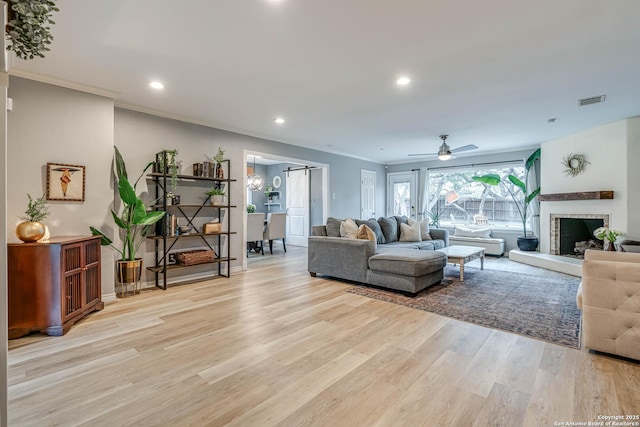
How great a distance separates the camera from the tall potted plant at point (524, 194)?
6336mm

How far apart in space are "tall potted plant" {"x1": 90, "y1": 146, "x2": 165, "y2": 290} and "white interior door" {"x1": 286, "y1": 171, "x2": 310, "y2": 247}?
475 cm

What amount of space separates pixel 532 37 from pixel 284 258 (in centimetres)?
563

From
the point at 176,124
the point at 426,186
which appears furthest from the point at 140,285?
the point at 426,186

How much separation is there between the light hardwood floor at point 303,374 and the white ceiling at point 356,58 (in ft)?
8.27

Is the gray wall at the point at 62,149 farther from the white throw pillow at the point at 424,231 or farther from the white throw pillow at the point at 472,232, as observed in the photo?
the white throw pillow at the point at 472,232

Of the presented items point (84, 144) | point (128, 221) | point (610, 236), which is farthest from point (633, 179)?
point (84, 144)

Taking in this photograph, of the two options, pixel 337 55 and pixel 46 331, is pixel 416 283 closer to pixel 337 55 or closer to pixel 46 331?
pixel 337 55

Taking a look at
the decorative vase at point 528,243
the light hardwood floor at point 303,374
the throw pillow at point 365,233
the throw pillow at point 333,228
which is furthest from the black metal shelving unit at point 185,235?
the decorative vase at point 528,243

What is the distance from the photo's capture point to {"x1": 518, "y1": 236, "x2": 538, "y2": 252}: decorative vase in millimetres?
6297

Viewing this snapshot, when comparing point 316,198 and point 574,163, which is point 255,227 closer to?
point 316,198

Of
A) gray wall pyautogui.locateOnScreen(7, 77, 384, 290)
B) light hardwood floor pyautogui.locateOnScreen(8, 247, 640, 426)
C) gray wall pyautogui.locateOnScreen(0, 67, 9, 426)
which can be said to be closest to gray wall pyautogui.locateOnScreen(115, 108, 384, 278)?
gray wall pyautogui.locateOnScreen(7, 77, 384, 290)

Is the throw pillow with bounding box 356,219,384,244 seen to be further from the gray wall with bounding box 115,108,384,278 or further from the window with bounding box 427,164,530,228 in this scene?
the window with bounding box 427,164,530,228

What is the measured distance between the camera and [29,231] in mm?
2699

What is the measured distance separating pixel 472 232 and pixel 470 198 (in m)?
1.06
